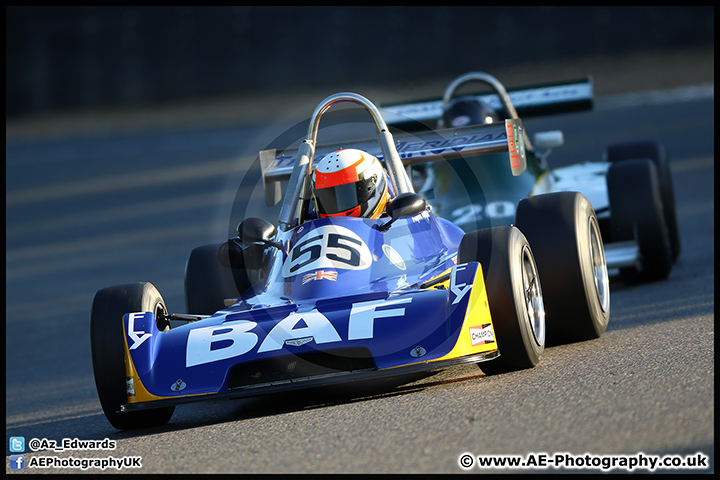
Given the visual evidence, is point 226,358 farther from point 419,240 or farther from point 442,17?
point 442,17

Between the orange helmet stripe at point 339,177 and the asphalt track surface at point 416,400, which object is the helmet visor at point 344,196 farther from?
the asphalt track surface at point 416,400

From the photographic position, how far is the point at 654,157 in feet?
31.2

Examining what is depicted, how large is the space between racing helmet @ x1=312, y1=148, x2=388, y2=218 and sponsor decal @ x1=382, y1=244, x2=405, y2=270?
0.41 m

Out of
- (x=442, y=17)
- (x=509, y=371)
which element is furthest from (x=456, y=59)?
(x=509, y=371)

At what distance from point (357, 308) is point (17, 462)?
→ 1.84 metres

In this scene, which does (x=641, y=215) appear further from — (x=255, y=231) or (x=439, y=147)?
(x=255, y=231)

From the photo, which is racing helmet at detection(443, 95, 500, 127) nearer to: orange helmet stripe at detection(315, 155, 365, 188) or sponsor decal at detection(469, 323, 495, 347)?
orange helmet stripe at detection(315, 155, 365, 188)

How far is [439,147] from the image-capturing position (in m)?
7.17

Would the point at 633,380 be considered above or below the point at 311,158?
below

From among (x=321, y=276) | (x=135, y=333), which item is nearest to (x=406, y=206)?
(x=321, y=276)

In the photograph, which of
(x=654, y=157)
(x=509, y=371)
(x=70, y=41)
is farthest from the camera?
(x=70, y=41)

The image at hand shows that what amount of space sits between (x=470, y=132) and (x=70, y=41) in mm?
32465

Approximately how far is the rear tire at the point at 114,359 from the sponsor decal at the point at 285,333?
0.46m

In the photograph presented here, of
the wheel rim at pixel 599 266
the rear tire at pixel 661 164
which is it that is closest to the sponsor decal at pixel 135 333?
the wheel rim at pixel 599 266
